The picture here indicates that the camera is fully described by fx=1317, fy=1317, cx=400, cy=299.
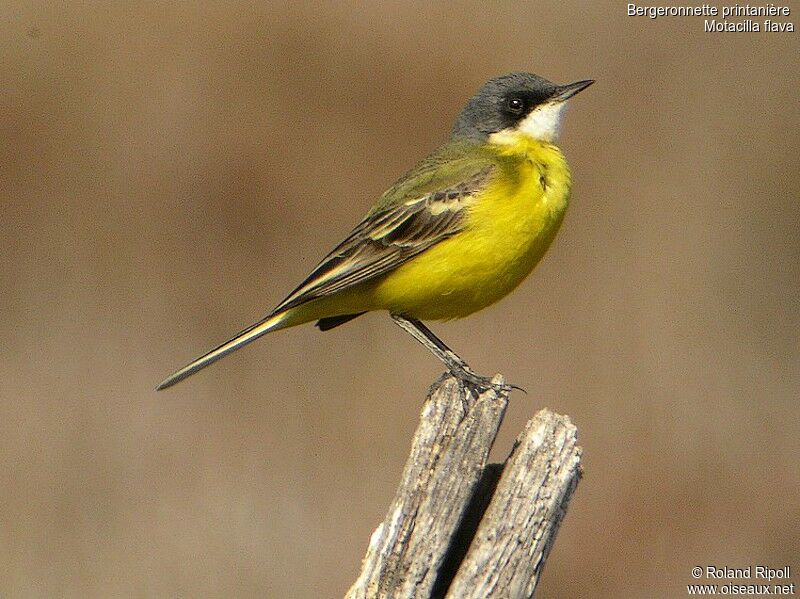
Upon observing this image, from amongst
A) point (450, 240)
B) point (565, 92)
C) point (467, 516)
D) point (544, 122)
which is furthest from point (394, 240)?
point (467, 516)

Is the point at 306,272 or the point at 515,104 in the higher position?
the point at 306,272

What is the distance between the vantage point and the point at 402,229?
24.4 ft

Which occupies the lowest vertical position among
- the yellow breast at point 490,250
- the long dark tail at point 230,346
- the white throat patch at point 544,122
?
the long dark tail at point 230,346

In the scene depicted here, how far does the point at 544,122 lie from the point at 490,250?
1.21 meters

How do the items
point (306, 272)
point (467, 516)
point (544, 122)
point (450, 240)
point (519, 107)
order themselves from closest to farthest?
point (467, 516), point (450, 240), point (544, 122), point (519, 107), point (306, 272)

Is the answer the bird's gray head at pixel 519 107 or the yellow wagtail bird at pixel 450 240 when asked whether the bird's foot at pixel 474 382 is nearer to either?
the yellow wagtail bird at pixel 450 240

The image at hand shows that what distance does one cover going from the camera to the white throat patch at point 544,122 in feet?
25.8

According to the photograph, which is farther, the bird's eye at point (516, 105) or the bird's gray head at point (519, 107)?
the bird's eye at point (516, 105)

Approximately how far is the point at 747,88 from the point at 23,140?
285 inches

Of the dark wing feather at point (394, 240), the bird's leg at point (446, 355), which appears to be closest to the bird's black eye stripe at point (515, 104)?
the dark wing feather at point (394, 240)

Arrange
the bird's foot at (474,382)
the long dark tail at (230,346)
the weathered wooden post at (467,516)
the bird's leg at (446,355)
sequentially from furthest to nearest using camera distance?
the long dark tail at (230,346) < the bird's leg at (446,355) < the bird's foot at (474,382) < the weathered wooden post at (467,516)

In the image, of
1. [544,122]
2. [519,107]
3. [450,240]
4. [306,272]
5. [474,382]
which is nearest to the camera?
[474,382]

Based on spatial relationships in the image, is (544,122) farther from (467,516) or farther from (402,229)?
(467,516)

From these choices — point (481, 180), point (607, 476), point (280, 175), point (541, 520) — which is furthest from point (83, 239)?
point (541, 520)
